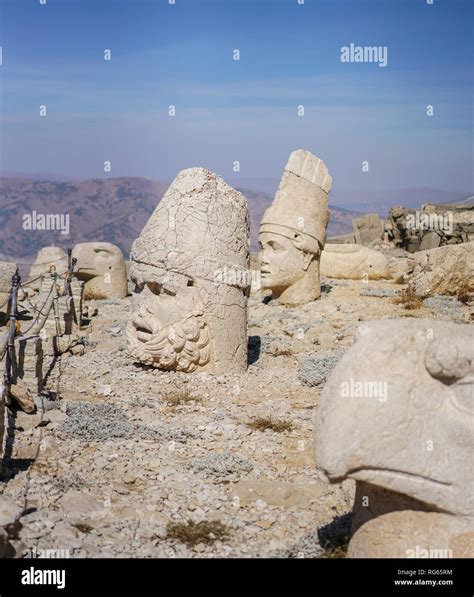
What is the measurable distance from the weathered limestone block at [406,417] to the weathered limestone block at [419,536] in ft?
0.21

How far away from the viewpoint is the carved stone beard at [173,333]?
25.2 feet

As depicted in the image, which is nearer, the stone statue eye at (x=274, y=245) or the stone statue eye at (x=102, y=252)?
the stone statue eye at (x=274, y=245)

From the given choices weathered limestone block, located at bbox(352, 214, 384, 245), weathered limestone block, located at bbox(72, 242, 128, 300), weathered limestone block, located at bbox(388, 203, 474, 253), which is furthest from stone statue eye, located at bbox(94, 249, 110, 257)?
weathered limestone block, located at bbox(352, 214, 384, 245)

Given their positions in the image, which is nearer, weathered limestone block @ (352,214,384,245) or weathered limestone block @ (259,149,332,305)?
weathered limestone block @ (259,149,332,305)

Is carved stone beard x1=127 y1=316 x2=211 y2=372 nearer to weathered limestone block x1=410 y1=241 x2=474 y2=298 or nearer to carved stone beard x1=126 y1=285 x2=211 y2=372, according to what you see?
carved stone beard x1=126 y1=285 x2=211 y2=372

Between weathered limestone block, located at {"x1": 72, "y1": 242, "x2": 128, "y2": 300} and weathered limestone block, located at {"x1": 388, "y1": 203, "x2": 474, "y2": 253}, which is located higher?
weathered limestone block, located at {"x1": 388, "y1": 203, "x2": 474, "y2": 253}

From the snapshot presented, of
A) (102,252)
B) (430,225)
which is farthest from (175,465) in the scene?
(430,225)

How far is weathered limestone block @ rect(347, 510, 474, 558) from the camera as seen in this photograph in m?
3.13

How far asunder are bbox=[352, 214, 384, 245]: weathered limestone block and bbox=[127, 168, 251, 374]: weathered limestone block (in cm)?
1434

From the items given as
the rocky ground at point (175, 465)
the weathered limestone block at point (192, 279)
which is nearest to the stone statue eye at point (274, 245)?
the rocky ground at point (175, 465)

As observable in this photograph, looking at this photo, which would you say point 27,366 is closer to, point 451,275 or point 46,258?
point 46,258

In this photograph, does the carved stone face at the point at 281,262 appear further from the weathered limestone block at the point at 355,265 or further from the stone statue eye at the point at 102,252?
the stone statue eye at the point at 102,252

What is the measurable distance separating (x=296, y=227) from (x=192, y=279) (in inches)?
180
